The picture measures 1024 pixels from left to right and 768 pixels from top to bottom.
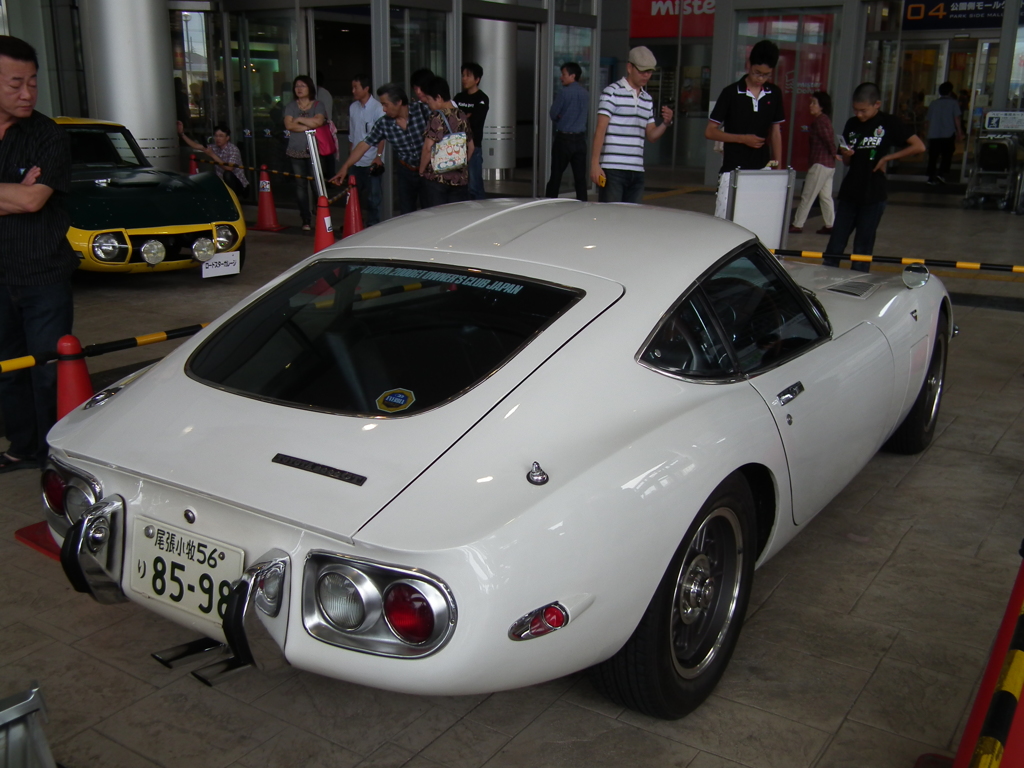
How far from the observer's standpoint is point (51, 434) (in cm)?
293

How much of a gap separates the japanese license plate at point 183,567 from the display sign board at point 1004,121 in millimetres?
15432

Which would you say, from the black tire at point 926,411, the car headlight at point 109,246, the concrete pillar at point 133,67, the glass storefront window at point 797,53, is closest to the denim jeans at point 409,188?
the car headlight at point 109,246

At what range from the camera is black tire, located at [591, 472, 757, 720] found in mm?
2594

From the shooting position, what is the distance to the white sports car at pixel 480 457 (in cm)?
223

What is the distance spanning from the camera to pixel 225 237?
8.62 m

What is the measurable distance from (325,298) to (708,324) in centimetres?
128

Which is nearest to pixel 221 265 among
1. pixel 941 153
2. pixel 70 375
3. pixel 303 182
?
pixel 303 182

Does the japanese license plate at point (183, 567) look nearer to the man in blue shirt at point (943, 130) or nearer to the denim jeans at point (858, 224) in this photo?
the denim jeans at point (858, 224)

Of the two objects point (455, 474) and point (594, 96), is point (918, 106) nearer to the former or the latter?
point (594, 96)

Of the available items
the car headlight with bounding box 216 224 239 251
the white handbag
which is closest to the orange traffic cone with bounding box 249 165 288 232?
the car headlight with bounding box 216 224 239 251

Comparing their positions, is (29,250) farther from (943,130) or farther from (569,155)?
(943,130)

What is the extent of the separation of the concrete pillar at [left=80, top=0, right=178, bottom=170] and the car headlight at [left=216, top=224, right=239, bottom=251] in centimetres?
391

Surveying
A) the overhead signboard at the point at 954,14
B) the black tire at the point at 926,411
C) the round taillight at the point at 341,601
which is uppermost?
the overhead signboard at the point at 954,14

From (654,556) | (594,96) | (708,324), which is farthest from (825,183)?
(654,556)
